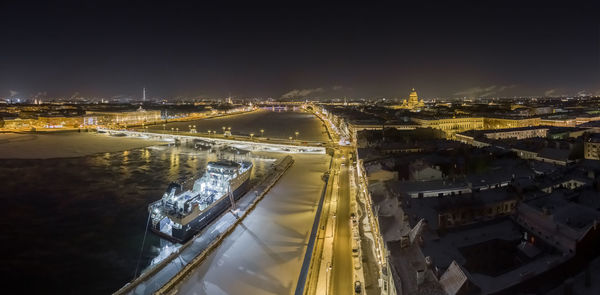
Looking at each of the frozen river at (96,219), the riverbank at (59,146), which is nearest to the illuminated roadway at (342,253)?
the frozen river at (96,219)


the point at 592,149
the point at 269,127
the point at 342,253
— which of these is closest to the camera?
the point at 342,253

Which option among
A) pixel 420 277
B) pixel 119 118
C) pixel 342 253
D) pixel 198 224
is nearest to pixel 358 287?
pixel 342 253

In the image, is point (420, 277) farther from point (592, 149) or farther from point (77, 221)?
point (592, 149)

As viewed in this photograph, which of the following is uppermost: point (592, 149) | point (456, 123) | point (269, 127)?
point (456, 123)

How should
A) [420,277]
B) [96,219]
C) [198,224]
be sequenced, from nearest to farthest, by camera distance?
[420,277]
[198,224]
[96,219]

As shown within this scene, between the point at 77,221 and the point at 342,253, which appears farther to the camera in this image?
the point at 77,221

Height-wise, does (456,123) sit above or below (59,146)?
above

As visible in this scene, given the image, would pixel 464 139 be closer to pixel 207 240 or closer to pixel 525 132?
pixel 525 132
